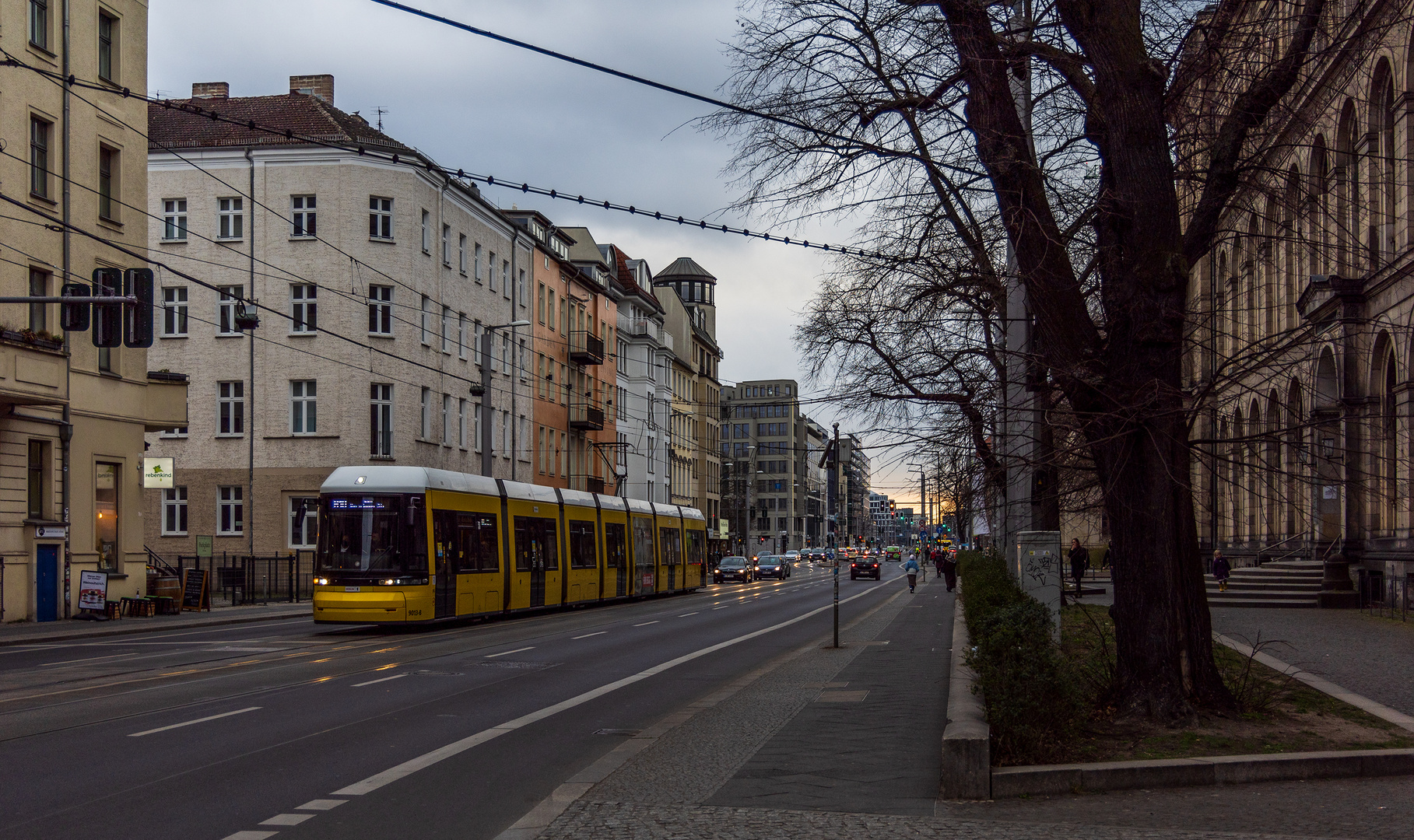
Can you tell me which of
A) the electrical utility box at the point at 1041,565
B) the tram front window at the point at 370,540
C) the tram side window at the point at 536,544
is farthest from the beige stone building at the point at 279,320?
the electrical utility box at the point at 1041,565

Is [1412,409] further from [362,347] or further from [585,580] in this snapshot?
[362,347]

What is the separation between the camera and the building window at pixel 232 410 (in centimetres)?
4672

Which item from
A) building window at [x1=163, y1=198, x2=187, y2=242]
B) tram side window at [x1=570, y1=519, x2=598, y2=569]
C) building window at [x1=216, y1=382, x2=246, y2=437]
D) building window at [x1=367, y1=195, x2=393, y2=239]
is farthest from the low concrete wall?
building window at [x1=163, y1=198, x2=187, y2=242]

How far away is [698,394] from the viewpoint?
10738cm

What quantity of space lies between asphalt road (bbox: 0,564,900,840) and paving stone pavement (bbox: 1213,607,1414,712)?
6065 millimetres

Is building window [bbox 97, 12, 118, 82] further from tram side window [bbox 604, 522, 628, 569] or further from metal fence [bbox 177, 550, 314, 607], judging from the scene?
tram side window [bbox 604, 522, 628, 569]

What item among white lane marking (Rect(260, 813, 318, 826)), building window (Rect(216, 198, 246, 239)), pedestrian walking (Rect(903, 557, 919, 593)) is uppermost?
building window (Rect(216, 198, 246, 239))

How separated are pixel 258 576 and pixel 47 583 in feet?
47.3

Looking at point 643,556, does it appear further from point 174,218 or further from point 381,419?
point 174,218

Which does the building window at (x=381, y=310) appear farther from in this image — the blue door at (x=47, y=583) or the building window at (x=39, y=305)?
the blue door at (x=47, y=583)

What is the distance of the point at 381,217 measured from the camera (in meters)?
47.9

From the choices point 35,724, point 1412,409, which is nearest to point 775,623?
point 1412,409

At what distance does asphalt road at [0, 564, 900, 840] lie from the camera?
805 centimetres

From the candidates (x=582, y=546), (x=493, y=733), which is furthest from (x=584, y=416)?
(x=493, y=733)
